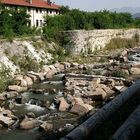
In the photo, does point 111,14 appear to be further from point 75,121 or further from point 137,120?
point 137,120

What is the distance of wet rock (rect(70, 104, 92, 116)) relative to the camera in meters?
21.3

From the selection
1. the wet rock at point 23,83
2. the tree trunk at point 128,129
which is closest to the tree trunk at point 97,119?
the tree trunk at point 128,129

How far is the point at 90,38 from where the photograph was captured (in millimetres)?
43406

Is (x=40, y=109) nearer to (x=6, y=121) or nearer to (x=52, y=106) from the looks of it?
(x=52, y=106)

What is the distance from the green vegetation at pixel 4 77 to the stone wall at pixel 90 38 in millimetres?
11835

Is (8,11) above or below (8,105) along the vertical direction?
above

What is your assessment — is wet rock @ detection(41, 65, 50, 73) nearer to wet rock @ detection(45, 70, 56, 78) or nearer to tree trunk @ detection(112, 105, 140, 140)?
wet rock @ detection(45, 70, 56, 78)

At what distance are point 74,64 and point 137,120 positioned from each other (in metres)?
21.9

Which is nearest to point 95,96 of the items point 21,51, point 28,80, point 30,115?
point 30,115

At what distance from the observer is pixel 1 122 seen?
19.8m

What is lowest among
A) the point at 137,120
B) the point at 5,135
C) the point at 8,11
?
the point at 5,135

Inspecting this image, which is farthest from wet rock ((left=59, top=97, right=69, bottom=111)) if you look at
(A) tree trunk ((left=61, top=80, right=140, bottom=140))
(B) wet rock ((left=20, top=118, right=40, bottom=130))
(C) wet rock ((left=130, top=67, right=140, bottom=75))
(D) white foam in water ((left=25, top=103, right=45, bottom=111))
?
(C) wet rock ((left=130, top=67, right=140, bottom=75))

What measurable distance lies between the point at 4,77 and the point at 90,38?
16448mm

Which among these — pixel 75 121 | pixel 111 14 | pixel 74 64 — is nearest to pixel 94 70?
pixel 74 64
